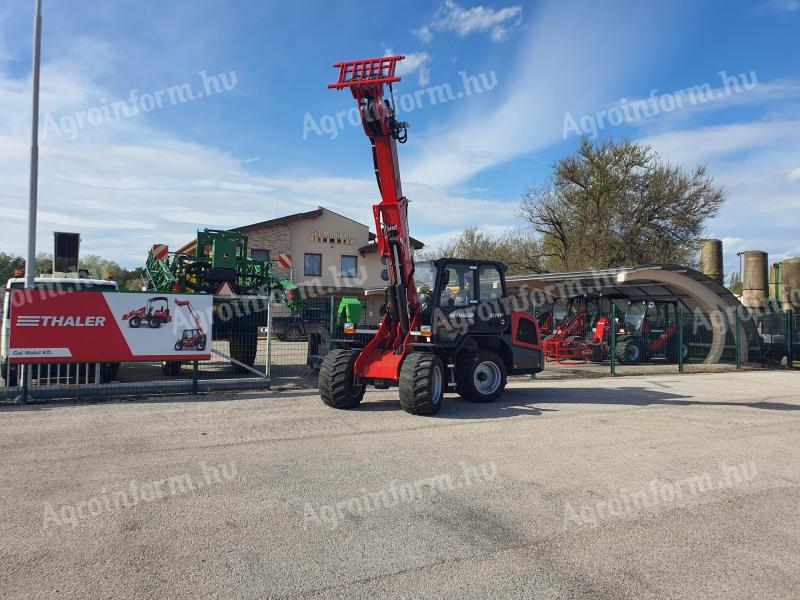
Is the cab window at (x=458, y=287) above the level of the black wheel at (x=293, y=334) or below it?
above

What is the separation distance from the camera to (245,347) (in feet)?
42.2

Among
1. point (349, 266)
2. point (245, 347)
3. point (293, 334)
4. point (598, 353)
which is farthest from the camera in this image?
point (349, 266)

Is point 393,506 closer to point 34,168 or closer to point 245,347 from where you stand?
point 245,347

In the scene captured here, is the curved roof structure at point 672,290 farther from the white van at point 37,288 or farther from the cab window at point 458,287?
the white van at point 37,288

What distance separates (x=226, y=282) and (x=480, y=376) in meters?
6.55

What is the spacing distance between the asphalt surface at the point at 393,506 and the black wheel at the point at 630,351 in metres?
10.3

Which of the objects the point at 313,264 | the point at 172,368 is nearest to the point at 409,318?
the point at 172,368

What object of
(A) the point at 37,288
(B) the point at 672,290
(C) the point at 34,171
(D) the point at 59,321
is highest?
(C) the point at 34,171

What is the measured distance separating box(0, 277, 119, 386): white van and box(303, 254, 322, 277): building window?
21.3m

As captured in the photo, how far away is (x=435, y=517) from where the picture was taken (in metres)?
4.91

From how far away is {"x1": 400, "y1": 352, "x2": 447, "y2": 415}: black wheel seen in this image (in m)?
9.05

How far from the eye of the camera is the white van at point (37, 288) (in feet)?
33.8

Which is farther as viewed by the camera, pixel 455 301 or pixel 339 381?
pixel 455 301

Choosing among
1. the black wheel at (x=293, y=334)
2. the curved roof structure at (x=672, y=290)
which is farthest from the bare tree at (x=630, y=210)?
the black wheel at (x=293, y=334)
